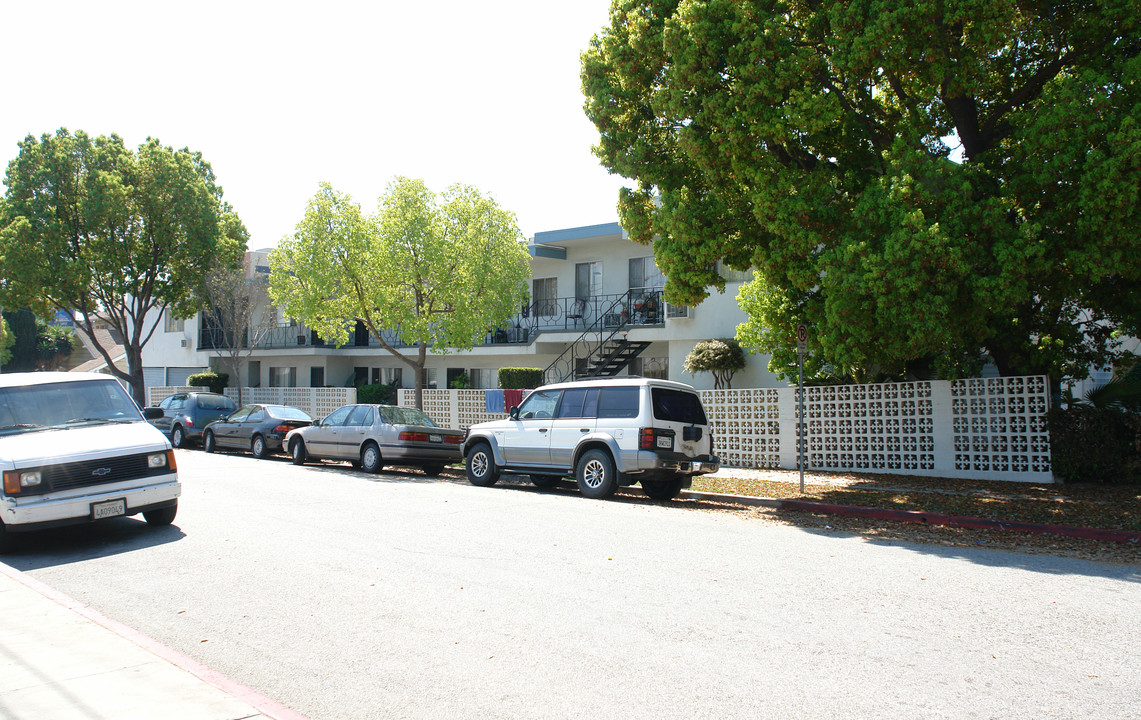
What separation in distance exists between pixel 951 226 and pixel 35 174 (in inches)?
1197

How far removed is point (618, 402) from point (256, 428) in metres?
12.4

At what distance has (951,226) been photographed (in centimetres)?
1108

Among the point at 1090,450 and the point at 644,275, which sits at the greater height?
the point at 644,275

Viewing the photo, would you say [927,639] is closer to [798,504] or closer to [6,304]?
[798,504]

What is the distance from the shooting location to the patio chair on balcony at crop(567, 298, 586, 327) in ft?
88.7

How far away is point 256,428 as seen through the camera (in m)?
21.5

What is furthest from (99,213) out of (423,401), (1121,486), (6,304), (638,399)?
(1121,486)

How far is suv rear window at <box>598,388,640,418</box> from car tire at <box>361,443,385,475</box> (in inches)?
258

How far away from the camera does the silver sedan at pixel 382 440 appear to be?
1753cm

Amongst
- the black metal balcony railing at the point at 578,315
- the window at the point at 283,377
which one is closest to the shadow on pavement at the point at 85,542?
the black metal balcony railing at the point at 578,315

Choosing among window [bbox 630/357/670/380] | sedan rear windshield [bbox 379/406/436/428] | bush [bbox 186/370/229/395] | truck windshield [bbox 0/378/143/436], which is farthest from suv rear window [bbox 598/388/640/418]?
bush [bbox 186/370/229/395]

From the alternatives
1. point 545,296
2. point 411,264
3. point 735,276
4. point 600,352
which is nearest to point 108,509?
point 411,264

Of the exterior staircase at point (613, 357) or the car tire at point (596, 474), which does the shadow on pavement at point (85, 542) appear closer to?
the car tire at point (596, 474)

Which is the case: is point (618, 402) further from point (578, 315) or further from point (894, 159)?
point (578, 315)
